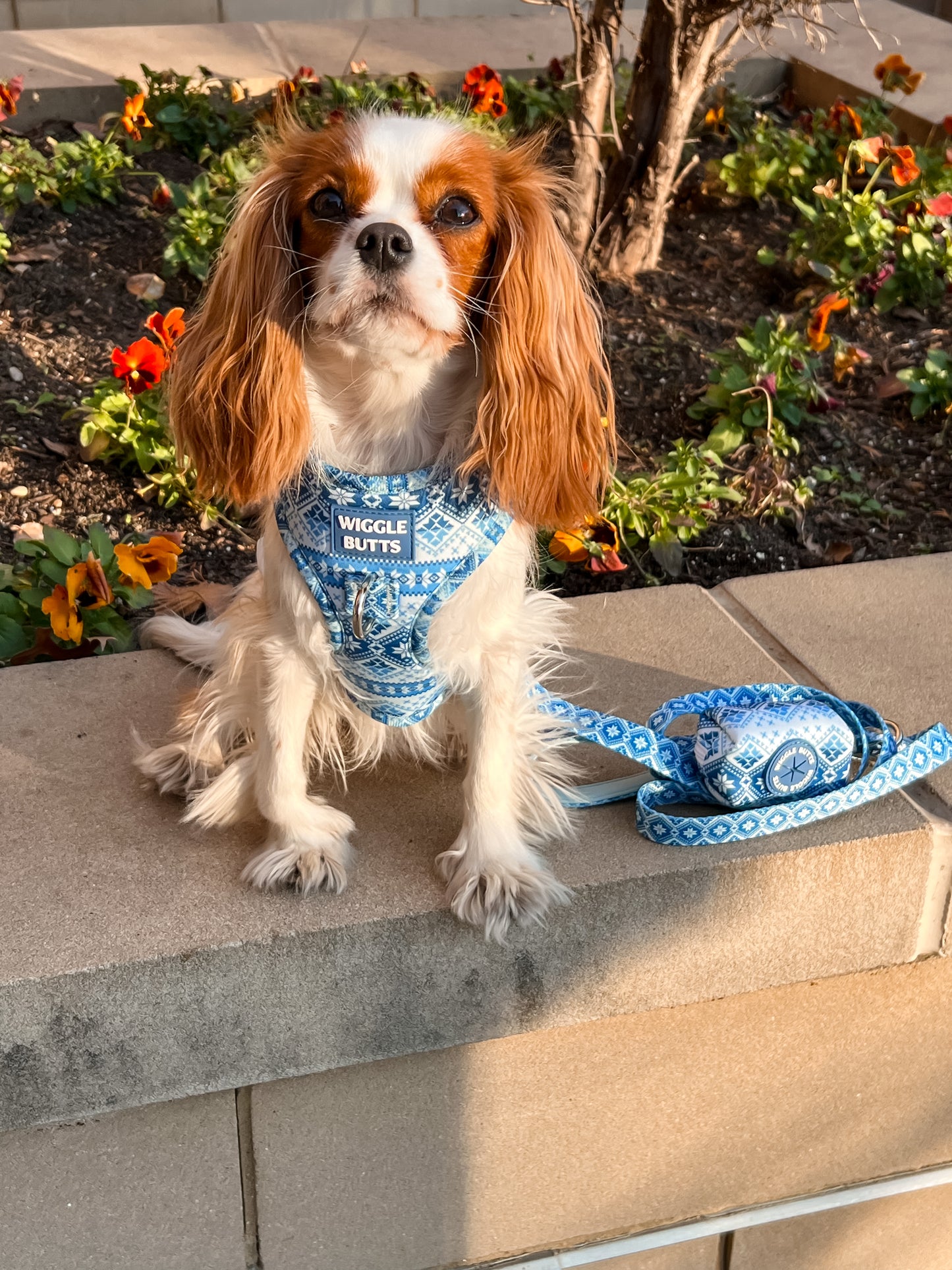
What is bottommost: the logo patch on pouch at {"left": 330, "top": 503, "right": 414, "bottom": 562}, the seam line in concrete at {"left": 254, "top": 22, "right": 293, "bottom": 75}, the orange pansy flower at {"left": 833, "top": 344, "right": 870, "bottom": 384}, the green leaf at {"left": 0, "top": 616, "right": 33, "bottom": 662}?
the green leaf at {"left": 0, "top": 616, "right": 33, "bottom": 662}

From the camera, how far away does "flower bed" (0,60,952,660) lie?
340 centimetres

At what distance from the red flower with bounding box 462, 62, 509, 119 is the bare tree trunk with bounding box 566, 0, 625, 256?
385 mm

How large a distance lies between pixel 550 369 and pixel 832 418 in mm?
2177

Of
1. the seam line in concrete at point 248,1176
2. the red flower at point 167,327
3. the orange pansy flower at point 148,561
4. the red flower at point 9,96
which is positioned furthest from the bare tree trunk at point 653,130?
the seam line in concrete at point 248,1176

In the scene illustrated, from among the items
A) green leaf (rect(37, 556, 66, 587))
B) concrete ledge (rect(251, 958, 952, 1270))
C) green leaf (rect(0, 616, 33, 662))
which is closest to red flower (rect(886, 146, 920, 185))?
concrete ledge (rect(251, 958, 952, 1270))

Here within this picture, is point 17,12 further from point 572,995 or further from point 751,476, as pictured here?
point 572,995

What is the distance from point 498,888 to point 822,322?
2353mm

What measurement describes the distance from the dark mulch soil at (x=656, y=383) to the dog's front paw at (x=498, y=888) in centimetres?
131

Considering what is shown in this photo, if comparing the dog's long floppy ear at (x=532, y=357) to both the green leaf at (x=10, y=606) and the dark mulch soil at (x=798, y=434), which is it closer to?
the dark mulch soil at (x=798, y=434)

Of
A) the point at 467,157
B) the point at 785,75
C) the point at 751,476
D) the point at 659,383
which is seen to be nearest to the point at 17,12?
the point at 785,75

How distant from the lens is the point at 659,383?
392cm

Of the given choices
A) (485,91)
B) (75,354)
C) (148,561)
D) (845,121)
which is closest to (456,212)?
(148,561)

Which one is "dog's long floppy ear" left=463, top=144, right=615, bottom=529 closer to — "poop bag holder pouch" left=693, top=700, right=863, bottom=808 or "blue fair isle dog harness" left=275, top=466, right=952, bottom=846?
"blue fair isle dog harness" left=275, top=466, right=952, bottom=846

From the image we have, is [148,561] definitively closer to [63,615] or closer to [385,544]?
[63,615]
